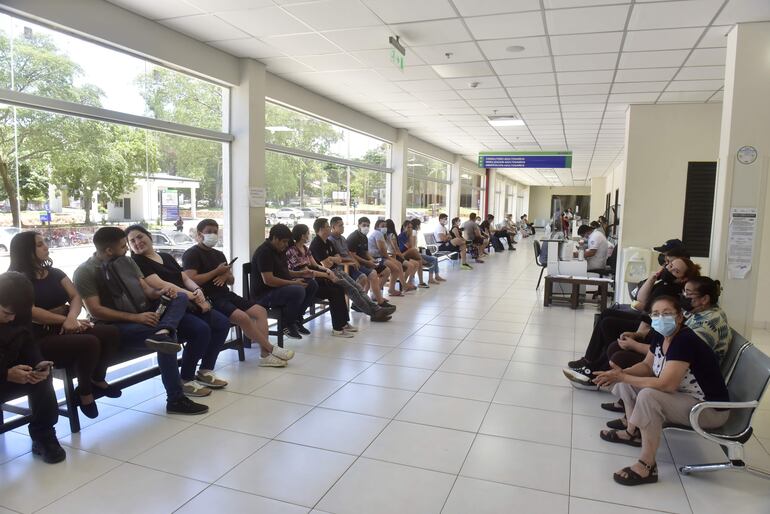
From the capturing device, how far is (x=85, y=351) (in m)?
3.02

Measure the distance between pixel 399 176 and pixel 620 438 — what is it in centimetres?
876

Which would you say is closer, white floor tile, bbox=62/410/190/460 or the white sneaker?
white floor tile, bbox=62/410/190/460

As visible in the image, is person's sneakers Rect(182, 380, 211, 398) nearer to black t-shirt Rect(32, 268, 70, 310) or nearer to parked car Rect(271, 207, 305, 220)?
black t-shirt Rect(32, 268, 70, 310)

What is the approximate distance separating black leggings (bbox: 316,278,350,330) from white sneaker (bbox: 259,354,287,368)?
119 centimetres

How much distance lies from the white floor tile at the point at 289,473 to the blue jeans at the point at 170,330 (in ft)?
2.91

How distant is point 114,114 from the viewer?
4.63 meters

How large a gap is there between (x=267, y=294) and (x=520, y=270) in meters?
7.91

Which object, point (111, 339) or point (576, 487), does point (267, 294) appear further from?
point (576, 487)

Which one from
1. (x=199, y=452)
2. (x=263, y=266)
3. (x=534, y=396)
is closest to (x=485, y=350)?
(x=534, y=396)

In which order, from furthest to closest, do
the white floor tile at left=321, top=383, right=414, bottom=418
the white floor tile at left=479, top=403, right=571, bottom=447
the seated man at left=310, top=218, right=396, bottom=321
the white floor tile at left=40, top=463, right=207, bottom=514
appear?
the seated man at left=310, top=218, right=396, bottom=321, the white floor tile at left=321, top=383, right=414, bottom=418, the white floor tile at left=479, top=403, right=571, bottom=447, the white floor tile at left=40, top=463, right=207, bottom=514

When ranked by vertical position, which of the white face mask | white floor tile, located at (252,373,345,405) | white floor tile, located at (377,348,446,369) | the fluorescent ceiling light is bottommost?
white floor tile, located at (252,373,345,405)

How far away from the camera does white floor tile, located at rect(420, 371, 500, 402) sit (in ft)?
12.6

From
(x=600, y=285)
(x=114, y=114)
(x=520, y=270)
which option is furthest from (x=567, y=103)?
(x=114, y=114)

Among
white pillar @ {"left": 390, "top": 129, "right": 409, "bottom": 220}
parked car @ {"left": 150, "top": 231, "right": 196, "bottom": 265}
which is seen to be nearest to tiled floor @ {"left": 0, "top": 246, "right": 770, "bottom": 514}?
parked car @ {"left": 150, "top": 231, "right": 196, "bottom": 265}
